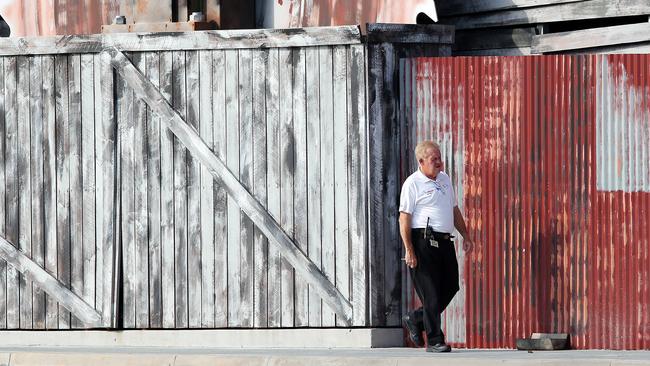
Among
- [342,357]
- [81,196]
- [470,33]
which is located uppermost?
[470,33]

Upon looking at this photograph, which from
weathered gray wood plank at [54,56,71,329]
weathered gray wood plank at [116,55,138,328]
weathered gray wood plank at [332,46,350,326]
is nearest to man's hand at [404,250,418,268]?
weathered gray wood plank at [332,46,350,326]

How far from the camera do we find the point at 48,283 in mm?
14070

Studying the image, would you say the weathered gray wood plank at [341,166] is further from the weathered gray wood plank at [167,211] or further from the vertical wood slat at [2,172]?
the vertical wood slat at [2,172]

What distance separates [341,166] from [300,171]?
347mm

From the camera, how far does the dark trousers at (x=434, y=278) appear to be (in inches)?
489

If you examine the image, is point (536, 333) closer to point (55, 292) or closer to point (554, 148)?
point (554, 148)

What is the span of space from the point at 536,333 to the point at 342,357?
1744 mm

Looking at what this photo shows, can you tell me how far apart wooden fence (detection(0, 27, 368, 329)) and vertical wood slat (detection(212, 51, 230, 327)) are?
12 millimetres

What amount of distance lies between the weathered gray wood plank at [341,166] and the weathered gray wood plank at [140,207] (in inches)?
64.3

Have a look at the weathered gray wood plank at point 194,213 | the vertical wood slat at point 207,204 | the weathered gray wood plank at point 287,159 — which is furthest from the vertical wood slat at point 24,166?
the weathered gray wood plank at point 287,159

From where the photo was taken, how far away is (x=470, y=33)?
14.7 metres

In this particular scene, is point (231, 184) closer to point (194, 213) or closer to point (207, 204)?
point (207, 204)

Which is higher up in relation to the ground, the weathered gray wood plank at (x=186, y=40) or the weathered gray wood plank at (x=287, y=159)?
the weathered gray wood plank at (x=186, y=40)

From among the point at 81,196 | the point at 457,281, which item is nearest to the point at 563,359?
the point at 457,281
